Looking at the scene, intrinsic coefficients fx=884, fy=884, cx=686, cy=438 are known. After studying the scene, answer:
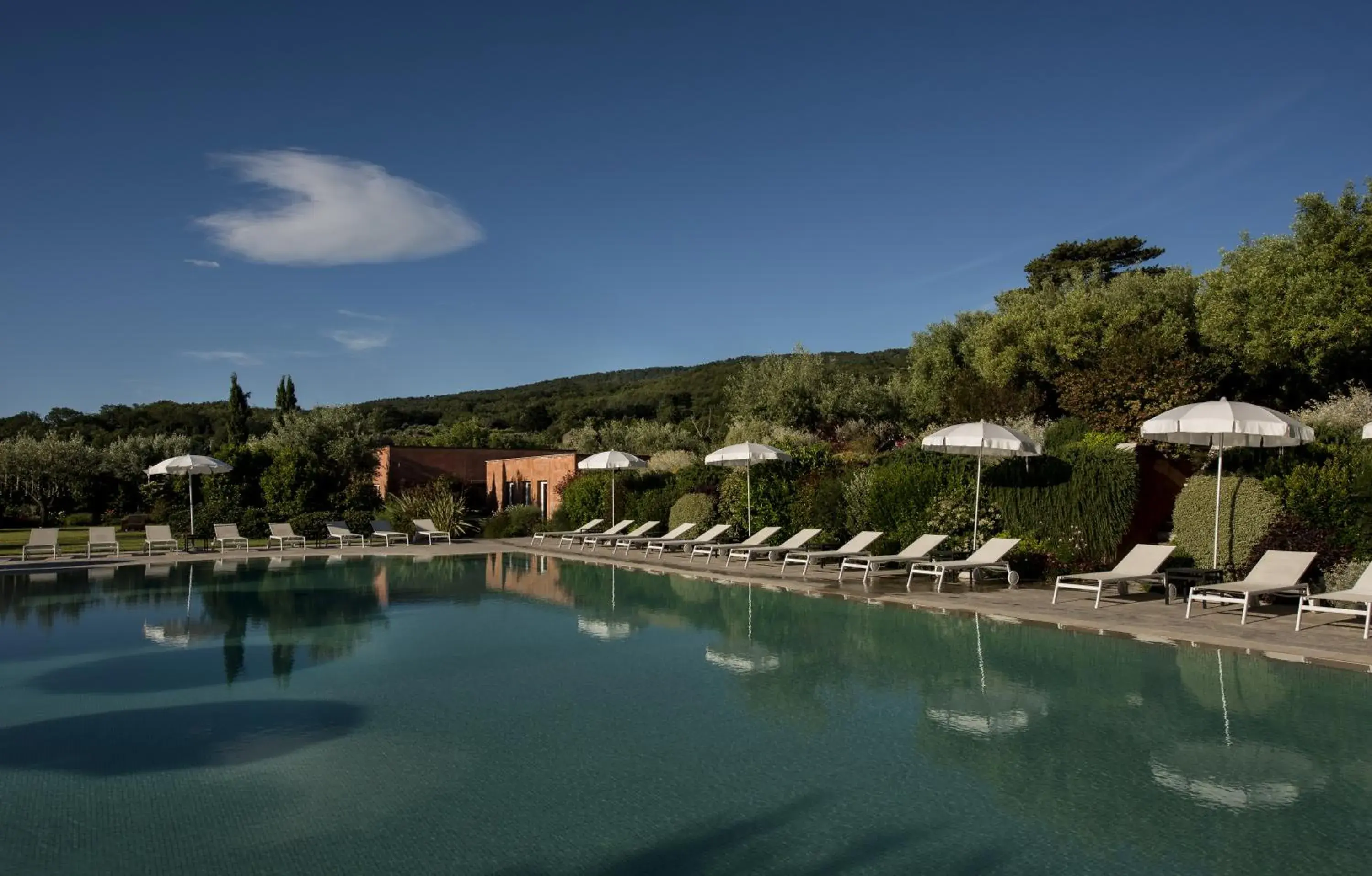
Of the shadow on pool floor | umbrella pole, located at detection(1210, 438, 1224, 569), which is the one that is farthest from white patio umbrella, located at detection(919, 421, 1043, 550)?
the shadow on pool floor

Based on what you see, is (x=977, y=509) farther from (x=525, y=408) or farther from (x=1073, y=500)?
(x=525, y=408)

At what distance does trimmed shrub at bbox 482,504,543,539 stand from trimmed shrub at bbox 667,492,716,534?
5.84 m

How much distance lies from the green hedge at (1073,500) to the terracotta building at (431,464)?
59.6 feet

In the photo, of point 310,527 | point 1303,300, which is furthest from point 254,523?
point 1303,300

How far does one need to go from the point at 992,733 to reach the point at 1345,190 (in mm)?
17759

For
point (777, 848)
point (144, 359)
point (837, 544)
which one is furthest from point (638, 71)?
point (144, 359)

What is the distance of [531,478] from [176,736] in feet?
68.3

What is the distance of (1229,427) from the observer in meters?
9.26

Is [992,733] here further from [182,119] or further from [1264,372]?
[1264,372]

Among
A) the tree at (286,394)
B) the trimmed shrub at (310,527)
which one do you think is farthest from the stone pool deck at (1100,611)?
the tree at (286,394)

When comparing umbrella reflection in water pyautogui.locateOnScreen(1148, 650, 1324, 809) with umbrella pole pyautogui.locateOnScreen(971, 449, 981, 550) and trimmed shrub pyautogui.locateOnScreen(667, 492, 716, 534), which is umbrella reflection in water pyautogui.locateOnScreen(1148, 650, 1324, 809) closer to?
umbrella pole pyautogui.locateOnScreen(971, 449, 981, 550)

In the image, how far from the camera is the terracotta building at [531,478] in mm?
24484

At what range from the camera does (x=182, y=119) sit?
14.8 meters

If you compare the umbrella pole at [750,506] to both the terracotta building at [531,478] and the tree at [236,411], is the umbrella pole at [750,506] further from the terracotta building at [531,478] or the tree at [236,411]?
the tree at [236,411]
